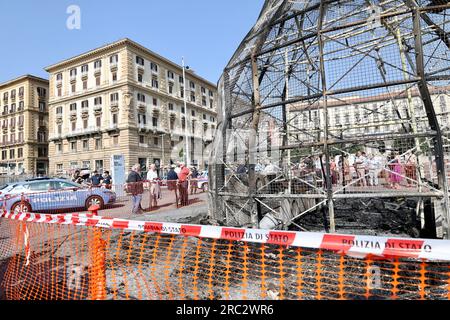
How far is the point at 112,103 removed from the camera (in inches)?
1718

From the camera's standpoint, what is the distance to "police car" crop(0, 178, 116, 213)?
10.9 metres

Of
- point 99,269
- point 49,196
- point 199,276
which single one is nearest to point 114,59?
point 49,196

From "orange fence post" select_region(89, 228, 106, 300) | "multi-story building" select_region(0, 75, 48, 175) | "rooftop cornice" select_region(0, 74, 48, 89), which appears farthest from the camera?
"multi-story building" select_region(0, 75, 48, 175)

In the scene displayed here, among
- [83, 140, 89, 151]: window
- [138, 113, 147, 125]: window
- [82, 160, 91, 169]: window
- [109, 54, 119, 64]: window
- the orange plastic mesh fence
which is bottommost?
the orange plastic mesh fence

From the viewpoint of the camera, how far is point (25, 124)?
184ft

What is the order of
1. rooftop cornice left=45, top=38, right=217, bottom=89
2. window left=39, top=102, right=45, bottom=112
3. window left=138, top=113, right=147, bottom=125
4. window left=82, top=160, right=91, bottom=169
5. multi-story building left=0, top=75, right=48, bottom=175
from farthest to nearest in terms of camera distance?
1. window left=39, top=102, right=45, bottom=112
2. multi-story building left=0, top=75, right=48, bottom=175
3. window left=82, top=160, right=91, bottom=169
4. window left=138, top=113, right=147, bottom=125
5. rooftop cornice left=45, top=38, right=217, bottom=89

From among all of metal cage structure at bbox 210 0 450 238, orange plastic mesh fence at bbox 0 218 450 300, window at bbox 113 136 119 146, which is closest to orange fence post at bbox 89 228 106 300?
orange plastic mesh fence at bbox 0 218 450 300

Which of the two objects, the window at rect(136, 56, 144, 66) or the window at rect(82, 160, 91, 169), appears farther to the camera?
the window at rect(82, 160, 91, 169)

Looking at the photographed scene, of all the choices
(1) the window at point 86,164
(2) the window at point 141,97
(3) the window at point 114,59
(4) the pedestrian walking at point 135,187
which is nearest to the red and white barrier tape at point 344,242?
(4) the pedestrian walking at point 135,187

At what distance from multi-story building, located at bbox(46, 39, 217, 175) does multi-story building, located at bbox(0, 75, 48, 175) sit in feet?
34.2

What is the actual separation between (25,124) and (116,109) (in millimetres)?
26406

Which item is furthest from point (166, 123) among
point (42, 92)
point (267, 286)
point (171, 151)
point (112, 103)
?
point (267, 286)

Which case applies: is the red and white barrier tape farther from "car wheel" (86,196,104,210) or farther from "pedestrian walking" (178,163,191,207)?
"car wheel" (86,196,104,210)

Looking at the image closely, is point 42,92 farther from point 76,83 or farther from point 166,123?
point 166,123
